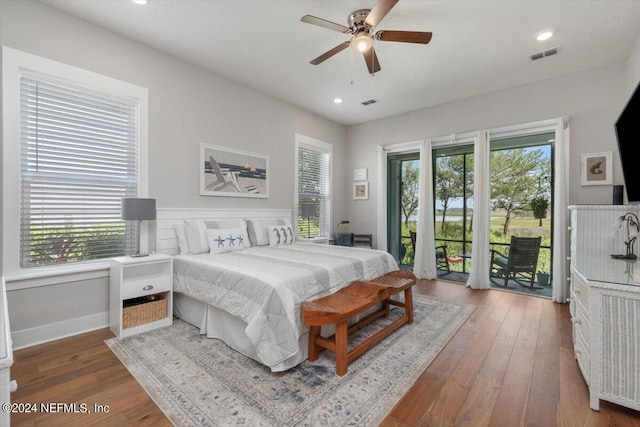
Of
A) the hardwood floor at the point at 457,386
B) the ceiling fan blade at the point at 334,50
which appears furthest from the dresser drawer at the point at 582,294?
the ceiling fan blade at the point at 334,50

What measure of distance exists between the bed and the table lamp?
49 cm

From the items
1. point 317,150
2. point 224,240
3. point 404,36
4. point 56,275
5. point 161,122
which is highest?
point 404,36

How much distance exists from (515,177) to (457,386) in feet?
12.2

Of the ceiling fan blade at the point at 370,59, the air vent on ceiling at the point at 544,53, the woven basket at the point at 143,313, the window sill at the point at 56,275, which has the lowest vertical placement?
the woven basket at the point at 143,313

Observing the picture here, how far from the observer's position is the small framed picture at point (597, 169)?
339cm

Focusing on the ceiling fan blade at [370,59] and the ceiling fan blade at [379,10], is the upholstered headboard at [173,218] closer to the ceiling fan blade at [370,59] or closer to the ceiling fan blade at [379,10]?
the ceiling fan blade at [370,59]

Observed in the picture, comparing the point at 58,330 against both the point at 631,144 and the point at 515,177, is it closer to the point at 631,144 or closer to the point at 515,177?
the point at 631,144

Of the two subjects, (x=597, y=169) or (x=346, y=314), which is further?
(x=597, y=169)

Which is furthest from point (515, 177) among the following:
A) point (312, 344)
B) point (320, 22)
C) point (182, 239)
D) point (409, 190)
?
point (182, 239)

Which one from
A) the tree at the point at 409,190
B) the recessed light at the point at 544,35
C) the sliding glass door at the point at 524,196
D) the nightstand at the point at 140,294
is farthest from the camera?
the tree at the point at 409,190

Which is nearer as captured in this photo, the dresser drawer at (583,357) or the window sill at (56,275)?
the dresser drawer at (583,357)

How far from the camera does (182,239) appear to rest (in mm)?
3242

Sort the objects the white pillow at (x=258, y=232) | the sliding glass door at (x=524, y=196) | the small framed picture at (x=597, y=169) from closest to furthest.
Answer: the small framed picture at (x=597, y=169) < the white pillow at (x=258, y=232) < the sliding glass door at (x=524, y=196)

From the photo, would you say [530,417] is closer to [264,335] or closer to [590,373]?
[590,373]
